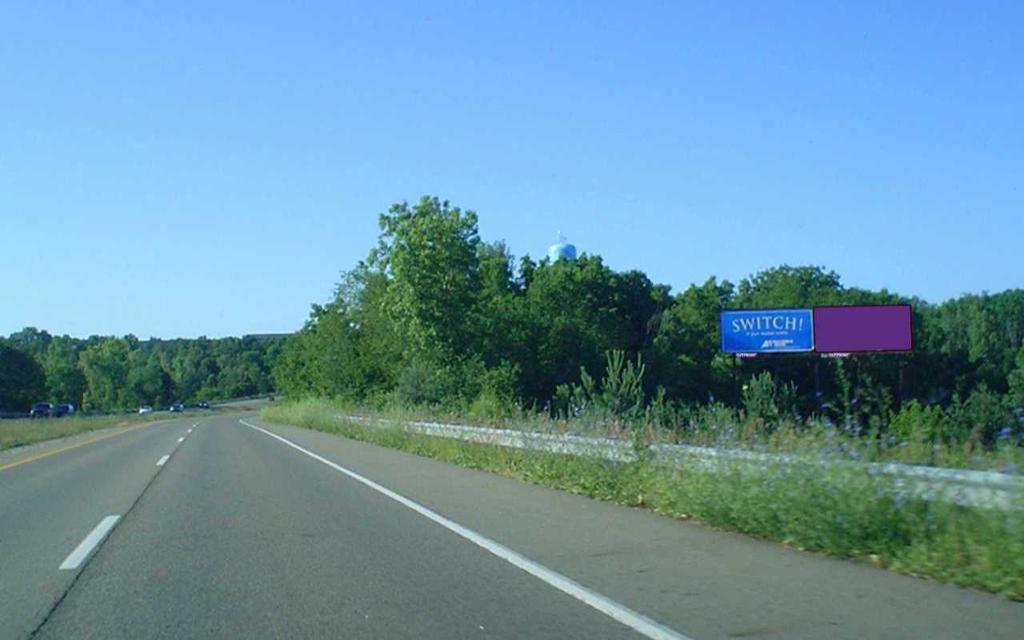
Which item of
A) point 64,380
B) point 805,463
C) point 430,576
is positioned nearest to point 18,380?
point 64,380

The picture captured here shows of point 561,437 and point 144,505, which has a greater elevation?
point 561,437

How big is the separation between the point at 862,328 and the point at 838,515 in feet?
146

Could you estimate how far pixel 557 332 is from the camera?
72.6 metres

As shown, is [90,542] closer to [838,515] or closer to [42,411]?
[838,515]

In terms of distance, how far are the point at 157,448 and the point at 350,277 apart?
4425 cm

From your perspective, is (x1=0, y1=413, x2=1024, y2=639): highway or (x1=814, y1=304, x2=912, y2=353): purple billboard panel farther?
(x1=814, y1=304, x2=912, y2=353): purple billboard panel

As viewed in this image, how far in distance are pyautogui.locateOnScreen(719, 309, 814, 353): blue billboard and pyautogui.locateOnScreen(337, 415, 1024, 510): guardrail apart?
113ft

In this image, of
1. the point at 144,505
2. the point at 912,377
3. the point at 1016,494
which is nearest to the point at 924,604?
the point at 1016,494

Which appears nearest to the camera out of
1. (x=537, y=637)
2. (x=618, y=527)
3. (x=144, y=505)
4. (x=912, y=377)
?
(x=537, y=637)

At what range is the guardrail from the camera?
26.6ft

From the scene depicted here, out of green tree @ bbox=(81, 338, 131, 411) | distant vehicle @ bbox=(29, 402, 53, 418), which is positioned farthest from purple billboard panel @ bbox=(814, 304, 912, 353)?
green tree @ bbox=(81, 338, 131, 411)

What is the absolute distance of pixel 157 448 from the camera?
32.9m

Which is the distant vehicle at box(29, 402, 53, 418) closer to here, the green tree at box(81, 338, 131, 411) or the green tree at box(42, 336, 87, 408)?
the green tree at box(42, 336, 87, 408)

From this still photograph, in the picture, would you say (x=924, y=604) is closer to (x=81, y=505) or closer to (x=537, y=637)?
(x=537, y=637)
